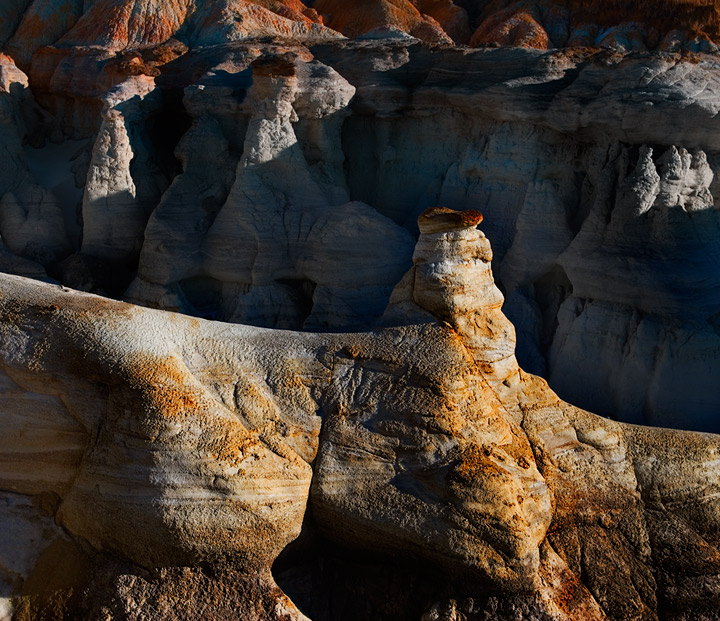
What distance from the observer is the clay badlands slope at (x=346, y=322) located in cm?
468

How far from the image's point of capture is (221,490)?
4.56 metres

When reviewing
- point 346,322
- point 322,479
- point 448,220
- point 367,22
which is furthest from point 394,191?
point 367,22

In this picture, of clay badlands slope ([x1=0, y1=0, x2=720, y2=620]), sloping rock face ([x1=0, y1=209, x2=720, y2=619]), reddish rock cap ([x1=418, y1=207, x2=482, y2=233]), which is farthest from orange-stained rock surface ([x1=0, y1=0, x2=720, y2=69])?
sloping rock face ([x1=0, y1=209, x2=720, y2=619])

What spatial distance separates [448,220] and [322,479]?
198 centimetres

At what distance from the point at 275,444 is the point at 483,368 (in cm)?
155

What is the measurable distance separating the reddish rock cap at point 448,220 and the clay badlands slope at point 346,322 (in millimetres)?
20

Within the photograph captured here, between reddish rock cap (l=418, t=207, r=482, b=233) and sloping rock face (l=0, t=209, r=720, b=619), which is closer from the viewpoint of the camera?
sloping rock face (l=0, t=209, r=720, b=619)

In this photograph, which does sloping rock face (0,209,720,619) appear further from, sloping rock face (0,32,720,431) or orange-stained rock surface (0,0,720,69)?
orange-stained rock surface (0,0,720,69)

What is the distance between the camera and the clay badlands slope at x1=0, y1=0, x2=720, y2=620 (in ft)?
15.3

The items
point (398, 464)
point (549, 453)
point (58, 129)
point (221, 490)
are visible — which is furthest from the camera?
point (58, 129)

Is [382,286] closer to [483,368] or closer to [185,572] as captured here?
→ [483,368]

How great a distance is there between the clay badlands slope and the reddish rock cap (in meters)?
0.02

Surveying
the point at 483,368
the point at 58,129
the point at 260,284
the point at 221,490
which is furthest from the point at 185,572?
the point at 58,129

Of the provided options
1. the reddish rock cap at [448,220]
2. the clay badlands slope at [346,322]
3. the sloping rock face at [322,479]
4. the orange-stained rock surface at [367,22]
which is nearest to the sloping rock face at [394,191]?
the clay badlands slope at [346,322]
